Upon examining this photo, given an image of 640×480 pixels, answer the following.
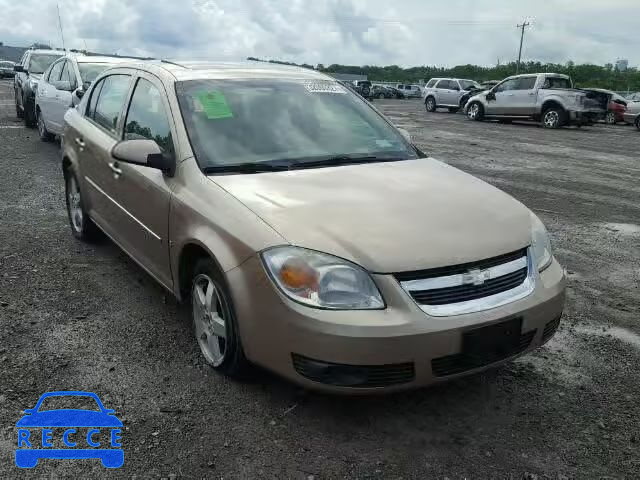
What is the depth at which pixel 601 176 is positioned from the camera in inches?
406

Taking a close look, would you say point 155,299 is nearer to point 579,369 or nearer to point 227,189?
point 227,189

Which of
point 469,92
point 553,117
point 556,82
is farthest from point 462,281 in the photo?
point 469,92

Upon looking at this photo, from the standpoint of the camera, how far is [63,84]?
32.2ft

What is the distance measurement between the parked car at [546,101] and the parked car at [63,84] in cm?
1478

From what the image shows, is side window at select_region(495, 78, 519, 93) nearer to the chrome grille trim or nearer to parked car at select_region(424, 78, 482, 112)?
parked car at select_region(424, 78, 482, 112)

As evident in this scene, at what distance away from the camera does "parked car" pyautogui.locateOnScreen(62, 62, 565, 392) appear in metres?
2.53

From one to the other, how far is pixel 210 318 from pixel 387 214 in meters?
1.09

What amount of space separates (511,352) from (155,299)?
255cm

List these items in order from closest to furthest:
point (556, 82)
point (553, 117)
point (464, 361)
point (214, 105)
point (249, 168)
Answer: point (464, 361)
point (249, 168)
point (214, 105)
point (553, 117)
point (556, 82)

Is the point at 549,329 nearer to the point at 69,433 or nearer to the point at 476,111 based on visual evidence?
the point at 69,433

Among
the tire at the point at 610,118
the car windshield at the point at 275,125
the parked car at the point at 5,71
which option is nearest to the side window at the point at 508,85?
the tire at the point at 610,118

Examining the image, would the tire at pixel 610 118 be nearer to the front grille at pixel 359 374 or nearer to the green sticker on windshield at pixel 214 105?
the green sticker on windshield at pixel 214 105

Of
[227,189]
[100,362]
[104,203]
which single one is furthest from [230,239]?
[104,203]

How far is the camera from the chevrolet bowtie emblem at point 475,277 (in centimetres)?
262
